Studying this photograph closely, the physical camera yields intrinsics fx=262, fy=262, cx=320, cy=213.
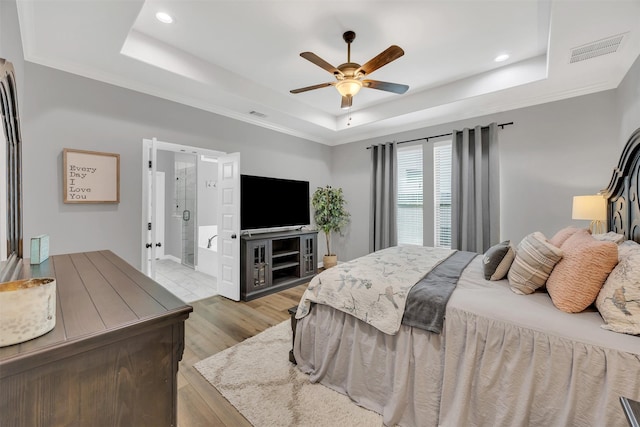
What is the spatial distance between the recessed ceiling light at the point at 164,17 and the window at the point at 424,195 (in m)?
3.65

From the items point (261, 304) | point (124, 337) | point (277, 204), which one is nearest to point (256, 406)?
point (124, 337)

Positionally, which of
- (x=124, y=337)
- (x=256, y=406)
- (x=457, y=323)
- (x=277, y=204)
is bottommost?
(x=256, y=406)

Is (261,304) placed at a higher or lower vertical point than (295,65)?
lower

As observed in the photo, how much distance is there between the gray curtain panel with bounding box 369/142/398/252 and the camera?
4657 millimetres

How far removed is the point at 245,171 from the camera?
4125 millimetres

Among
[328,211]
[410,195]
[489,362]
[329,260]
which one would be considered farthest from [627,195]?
[329,260]

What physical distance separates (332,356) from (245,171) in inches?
120

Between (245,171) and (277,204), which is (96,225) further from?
(277,204)

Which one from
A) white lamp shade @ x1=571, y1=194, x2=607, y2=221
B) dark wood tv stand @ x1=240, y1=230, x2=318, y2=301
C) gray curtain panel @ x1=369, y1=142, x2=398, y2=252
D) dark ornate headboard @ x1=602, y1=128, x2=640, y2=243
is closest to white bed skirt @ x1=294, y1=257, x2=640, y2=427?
dark ornate headboard @ x1=602, y1=128, x2=640, y2=243

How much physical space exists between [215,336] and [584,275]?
9.57 ft

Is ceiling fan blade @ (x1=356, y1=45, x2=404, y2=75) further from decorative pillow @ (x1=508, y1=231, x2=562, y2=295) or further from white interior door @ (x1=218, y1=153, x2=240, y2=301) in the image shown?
white interior door @ (x1=218, y1=153, x2=240, y2=301)

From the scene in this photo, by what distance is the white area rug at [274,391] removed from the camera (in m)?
1.66

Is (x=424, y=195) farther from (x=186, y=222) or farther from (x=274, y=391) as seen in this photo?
(x=186, y=222)

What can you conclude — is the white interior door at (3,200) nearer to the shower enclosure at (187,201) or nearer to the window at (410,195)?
the shower enclosure at (187,201)
